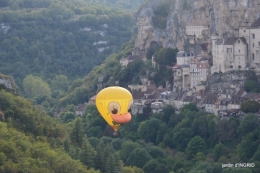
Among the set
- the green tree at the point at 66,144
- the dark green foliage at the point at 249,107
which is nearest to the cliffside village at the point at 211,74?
the dark green foliage at the point at 249,107

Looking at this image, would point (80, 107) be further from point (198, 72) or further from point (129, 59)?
point (198, 72)

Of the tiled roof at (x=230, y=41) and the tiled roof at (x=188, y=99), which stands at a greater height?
the tiled roof at (x=230, y=41)

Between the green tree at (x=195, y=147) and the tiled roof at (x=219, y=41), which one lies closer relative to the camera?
the green tree at (x=195, y=147)

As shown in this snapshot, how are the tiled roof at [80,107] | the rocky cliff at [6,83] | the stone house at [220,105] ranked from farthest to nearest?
the tiled roof at [80,107] < the stone house at [220,105] < the rocky cliff at [6,83]

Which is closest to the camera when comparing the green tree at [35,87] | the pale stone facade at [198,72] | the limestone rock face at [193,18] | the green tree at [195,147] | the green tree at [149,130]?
the green tree at [195,147]

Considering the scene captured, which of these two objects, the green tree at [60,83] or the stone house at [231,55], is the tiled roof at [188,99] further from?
the green tree at [60,83]

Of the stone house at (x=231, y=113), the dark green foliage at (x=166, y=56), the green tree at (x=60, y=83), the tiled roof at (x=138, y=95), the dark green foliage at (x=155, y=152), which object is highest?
the dark green foliage at (x=166, y=56)

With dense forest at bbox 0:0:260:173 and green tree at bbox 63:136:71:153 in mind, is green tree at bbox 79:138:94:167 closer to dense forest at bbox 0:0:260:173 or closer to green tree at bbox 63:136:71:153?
dense forest at bbox 0:0:260:173
